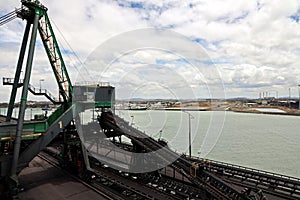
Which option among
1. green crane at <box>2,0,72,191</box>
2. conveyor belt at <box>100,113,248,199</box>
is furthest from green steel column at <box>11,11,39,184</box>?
conveyor belt at <box>100,113,248,199</box>

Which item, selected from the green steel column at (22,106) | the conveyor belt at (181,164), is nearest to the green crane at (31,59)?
the green steel column at (22,106)

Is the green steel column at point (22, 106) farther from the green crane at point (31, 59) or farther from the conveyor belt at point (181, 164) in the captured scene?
the conveyor belt at point (181, 164)

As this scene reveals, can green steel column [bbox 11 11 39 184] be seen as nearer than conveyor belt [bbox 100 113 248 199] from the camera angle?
No

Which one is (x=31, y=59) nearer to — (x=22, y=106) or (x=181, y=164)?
(x=22, y=106)

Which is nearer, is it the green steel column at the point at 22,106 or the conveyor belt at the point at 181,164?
the conveyor belt at the point at 181,164

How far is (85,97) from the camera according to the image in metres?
18.0

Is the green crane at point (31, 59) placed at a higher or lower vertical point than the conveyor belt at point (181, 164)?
higher

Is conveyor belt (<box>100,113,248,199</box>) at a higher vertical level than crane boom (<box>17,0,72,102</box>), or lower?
lower

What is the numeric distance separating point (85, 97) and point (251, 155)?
2324cm

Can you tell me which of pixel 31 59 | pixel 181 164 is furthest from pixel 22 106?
pixel 181 164

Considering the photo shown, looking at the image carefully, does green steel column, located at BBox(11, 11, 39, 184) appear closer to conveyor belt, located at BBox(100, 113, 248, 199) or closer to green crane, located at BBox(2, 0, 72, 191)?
green crane, located at BBox(2, 0, 72, 191)

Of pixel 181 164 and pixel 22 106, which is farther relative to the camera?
pixel 22 106

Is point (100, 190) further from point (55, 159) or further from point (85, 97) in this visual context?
point (55, 159)

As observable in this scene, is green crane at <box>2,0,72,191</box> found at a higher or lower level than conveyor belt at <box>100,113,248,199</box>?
higher
